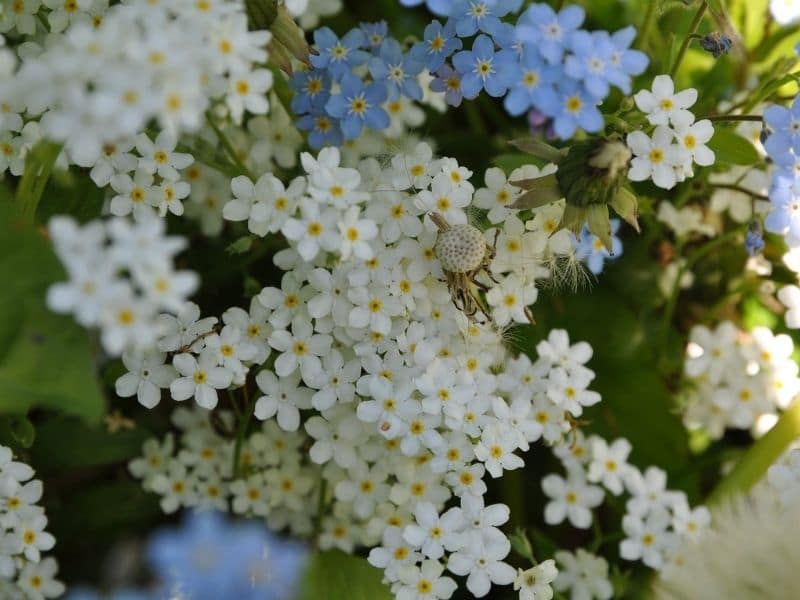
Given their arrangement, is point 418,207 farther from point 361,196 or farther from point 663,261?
point 663,261

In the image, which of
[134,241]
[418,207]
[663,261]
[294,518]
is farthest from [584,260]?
[134,241]

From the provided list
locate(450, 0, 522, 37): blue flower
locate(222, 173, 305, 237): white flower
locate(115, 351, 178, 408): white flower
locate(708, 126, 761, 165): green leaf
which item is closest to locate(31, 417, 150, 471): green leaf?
locate(115, 351, 178, 408): white flower

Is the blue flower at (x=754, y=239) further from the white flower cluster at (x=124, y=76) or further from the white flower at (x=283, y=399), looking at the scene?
the white flower cluster at (x=124, y=76)

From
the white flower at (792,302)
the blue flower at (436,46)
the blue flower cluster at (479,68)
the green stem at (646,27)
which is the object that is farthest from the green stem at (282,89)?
the white flower at (792,302)

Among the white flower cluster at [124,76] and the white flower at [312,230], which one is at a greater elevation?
the white flower cluster at [124,76]

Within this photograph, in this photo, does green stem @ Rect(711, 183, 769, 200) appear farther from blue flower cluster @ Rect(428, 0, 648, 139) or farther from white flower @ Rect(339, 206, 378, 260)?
white flower @ Rect(339, 206, 378, 260)

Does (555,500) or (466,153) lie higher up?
(466,153)
